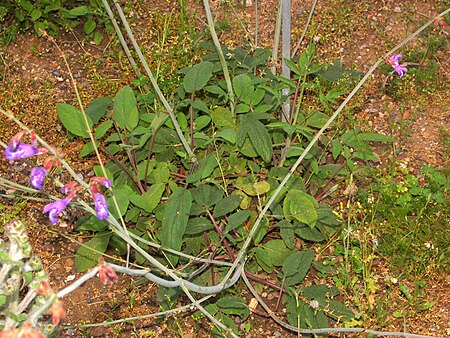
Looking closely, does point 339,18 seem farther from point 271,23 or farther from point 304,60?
point 304,60

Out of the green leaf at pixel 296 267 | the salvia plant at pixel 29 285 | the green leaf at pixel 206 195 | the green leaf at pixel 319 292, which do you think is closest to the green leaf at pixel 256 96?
the green leaf at pixel 206 195

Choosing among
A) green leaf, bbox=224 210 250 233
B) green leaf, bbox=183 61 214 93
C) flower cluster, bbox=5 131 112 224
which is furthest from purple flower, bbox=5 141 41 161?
green leaf, bbox=183 61 214 93

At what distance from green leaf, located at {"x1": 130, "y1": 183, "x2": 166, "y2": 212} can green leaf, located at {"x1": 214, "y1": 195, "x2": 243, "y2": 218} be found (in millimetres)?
280

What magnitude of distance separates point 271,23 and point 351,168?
141cm

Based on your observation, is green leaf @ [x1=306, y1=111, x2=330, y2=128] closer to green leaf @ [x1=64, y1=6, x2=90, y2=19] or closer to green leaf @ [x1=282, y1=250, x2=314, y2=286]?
green leaf @ [x1=282, y1=250, x2=314, y2=286]

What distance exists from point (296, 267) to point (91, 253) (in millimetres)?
938

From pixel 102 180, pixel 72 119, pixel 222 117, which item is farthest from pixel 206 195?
pixel 102 180

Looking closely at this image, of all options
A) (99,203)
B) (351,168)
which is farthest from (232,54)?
(99,203)

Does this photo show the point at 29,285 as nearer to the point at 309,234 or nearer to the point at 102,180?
the point at 102,180

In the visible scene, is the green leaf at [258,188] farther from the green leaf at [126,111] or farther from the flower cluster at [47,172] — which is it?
the flower cluster at [47,172]

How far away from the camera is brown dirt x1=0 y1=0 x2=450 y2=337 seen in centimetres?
301

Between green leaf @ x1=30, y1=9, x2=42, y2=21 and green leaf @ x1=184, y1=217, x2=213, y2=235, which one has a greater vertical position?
green leaf @ x1=30, y1=9, x2=42, y2=21

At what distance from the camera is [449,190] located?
3.34 m

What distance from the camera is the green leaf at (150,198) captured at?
295cm
